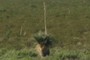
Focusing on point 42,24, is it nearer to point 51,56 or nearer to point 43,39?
point 43,39

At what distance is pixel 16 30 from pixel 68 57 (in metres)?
9.73

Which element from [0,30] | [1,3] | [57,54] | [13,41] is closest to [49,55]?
[57,54]

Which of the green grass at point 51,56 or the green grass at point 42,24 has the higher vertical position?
the green grass at point 51,56

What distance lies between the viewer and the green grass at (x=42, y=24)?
18.7m

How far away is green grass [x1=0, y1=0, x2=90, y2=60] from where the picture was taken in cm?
1867

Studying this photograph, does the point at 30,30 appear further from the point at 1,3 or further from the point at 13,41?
the point at 1,3

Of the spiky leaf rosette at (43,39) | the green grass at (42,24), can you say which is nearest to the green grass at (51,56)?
the green grass at (42,24)

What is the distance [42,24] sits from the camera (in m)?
24.0

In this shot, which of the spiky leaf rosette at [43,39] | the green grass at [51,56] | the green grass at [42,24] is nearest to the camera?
the green grass at [51,56]

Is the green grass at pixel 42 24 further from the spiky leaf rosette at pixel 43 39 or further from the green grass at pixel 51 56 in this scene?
the spiky leaf rosette at pixel 43 39

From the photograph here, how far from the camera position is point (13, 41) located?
796 inches

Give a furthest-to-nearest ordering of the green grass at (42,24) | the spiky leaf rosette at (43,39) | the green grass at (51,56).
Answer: the green grass at (42,24) → the spiky leaf rosette at (43,39) → the green grass at (51,56)

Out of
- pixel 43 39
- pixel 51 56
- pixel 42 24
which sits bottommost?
pixel 42 24

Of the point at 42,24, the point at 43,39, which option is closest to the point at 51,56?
the point at 43,39
